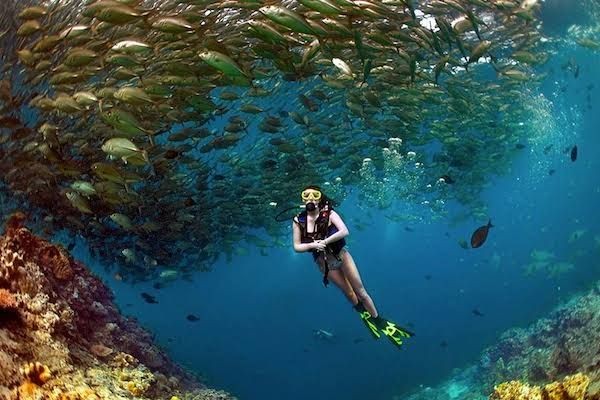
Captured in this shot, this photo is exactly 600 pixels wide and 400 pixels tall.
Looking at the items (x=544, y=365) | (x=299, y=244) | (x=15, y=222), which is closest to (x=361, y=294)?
(x=299, y=244)

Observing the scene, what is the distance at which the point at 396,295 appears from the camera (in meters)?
124

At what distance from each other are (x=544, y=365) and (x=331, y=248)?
7814 mm

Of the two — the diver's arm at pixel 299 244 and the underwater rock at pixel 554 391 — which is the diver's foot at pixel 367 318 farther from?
the underwater rock at pixel 554 391

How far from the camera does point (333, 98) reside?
40.3 feet

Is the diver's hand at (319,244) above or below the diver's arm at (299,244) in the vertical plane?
below

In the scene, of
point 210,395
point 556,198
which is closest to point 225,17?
point 210,395

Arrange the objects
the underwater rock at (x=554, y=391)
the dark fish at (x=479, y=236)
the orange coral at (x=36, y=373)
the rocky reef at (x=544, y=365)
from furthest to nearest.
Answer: the dark fish at (x=479, y=236)
the rocky reef at (x=544, y=365)
the underwater rock at (x=554, y=391)
the orange coral at (x=36, y=373)

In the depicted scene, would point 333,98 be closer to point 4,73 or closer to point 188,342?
point 4,73

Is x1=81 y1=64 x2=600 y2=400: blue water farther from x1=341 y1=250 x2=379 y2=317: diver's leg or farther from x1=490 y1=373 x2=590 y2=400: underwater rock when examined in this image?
x1=490 y1=373 x2=590 y2=400: underwater rock

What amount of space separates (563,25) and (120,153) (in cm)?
2224

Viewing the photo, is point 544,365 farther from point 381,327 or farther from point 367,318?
point 367,318

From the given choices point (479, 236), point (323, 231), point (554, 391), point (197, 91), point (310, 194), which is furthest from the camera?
point (479, 236)

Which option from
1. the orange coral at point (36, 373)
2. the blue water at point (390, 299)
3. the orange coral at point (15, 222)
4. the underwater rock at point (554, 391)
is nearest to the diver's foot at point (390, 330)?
the underwater rock at point (554, 391)

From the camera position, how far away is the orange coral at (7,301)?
5.39 meters
